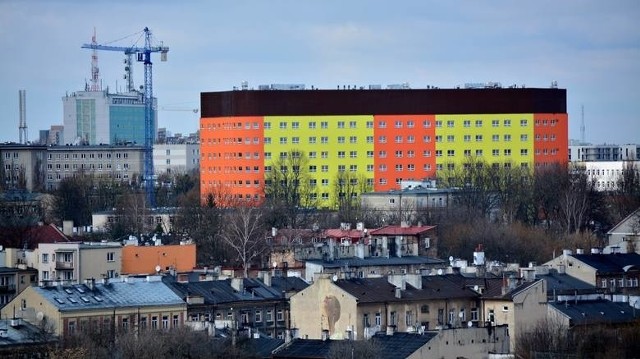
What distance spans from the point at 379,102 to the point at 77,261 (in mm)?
58928

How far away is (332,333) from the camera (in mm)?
57750

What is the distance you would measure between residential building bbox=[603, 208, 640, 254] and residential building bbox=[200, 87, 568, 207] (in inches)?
1466

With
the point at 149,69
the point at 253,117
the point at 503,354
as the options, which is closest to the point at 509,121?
the point at 253,117

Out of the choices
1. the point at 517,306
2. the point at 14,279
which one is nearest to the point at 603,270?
the point at 517,306

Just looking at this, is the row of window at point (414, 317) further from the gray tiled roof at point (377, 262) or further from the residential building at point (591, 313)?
the gray tiled roof at point (377, 262)

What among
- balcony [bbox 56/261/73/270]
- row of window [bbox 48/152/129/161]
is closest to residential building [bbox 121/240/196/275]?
balcony [bbox 56/261/73/270]

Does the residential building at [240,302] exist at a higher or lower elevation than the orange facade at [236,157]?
lower

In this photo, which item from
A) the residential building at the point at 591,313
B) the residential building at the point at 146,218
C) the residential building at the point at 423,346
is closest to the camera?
the residential building at the point at 423,346

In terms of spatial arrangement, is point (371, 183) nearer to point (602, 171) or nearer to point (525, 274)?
point (602, 171)

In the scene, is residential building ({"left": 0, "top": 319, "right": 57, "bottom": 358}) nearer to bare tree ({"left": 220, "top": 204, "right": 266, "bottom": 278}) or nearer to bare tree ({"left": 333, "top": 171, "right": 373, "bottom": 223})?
bare tree ({"left": 220, "top": 204, "right": 266, "bottom": 278})

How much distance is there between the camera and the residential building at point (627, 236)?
270ft

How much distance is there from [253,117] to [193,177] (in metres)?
34.7

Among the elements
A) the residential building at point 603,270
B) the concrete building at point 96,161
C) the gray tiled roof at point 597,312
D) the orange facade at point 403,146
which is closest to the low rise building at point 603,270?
the residential building at point 603,270

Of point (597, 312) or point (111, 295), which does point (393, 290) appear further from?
point (111, 295)
